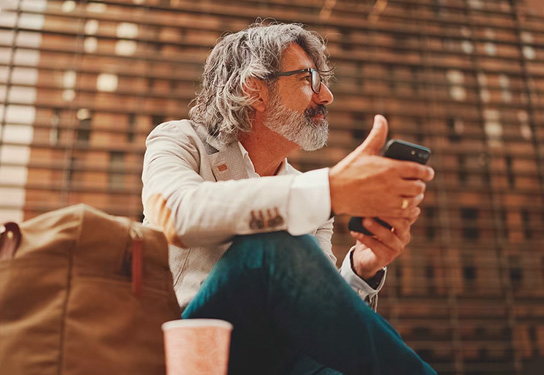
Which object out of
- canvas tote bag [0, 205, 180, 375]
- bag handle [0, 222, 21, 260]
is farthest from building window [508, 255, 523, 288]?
bag handle [0, 222, 21, 260]

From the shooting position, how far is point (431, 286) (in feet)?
14.8

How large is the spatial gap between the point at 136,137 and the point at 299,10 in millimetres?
1900

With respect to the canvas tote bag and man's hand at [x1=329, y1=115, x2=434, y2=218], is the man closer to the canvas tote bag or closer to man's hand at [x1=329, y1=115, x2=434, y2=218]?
man's hand at [x1=329, y1=115, x2=434, y2=218]

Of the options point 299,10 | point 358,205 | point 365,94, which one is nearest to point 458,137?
point 365,94

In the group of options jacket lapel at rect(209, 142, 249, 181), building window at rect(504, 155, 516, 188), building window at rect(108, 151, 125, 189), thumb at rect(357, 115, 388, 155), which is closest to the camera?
thumb at rect(357, 115, 388, 155)

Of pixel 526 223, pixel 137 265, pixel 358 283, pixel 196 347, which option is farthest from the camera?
pixel 526 223

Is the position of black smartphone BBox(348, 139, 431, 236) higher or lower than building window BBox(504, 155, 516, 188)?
lower

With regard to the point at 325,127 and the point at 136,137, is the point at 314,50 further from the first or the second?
the point at 136,137

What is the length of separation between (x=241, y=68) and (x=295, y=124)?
0.27 metres

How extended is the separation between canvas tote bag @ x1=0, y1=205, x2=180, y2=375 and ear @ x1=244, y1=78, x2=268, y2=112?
84 cm

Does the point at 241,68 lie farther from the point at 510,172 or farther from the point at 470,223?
the point at 510,172

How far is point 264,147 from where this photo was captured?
166cm

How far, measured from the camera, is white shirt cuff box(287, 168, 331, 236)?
0.93 meters

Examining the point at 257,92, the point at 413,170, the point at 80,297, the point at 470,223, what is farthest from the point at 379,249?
the point at 470,223
